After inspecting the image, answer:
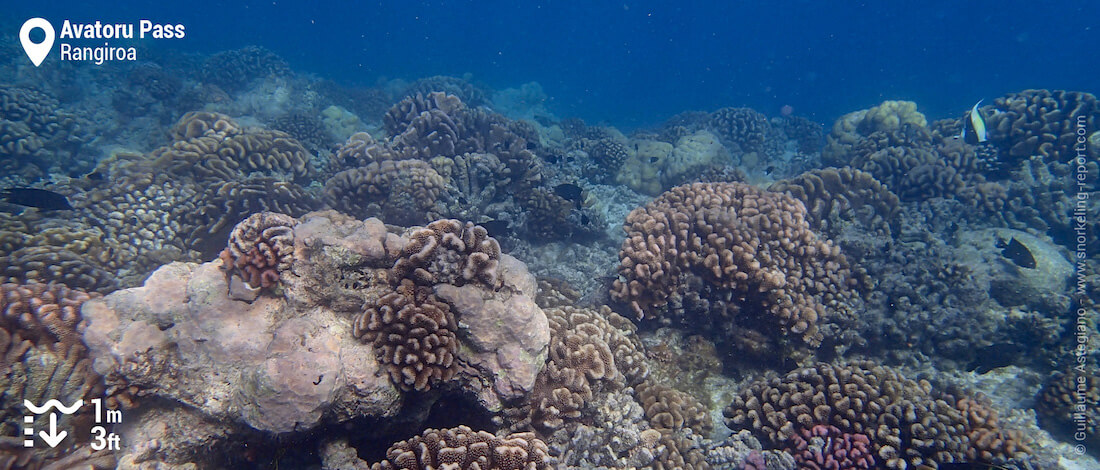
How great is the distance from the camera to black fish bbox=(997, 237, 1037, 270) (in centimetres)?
800

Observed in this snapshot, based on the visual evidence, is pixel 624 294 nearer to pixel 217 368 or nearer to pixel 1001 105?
pixel 217 368

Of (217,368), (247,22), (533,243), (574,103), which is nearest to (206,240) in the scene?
(217,368)

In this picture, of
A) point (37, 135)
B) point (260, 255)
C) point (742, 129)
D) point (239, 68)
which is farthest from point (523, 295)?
point (239, 68)

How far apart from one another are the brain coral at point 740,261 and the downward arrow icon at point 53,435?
6.22m

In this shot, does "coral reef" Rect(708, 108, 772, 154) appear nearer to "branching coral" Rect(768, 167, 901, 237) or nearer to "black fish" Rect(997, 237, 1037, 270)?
"branching coral" Rect(768, 167, 901, 237)

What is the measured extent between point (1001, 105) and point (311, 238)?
1793 cm

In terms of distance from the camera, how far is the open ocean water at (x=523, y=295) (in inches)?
152

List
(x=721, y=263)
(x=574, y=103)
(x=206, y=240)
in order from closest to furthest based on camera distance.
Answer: (x=721, y=263)
(x=206, y=240)
(x=574, y=103)

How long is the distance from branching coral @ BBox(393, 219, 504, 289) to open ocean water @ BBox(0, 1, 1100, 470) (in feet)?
0.12

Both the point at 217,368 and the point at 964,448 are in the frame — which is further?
the point at 964,448

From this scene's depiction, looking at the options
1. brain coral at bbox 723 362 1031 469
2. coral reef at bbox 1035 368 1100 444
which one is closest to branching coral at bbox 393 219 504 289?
brain coral at bbox 723 362 1031 469

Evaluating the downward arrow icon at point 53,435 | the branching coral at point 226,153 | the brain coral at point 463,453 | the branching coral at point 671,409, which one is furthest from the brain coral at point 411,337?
the branching coral at point 226,153

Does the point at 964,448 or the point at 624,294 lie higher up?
the point at 624,294

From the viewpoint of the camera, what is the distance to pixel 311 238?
13.8ft
